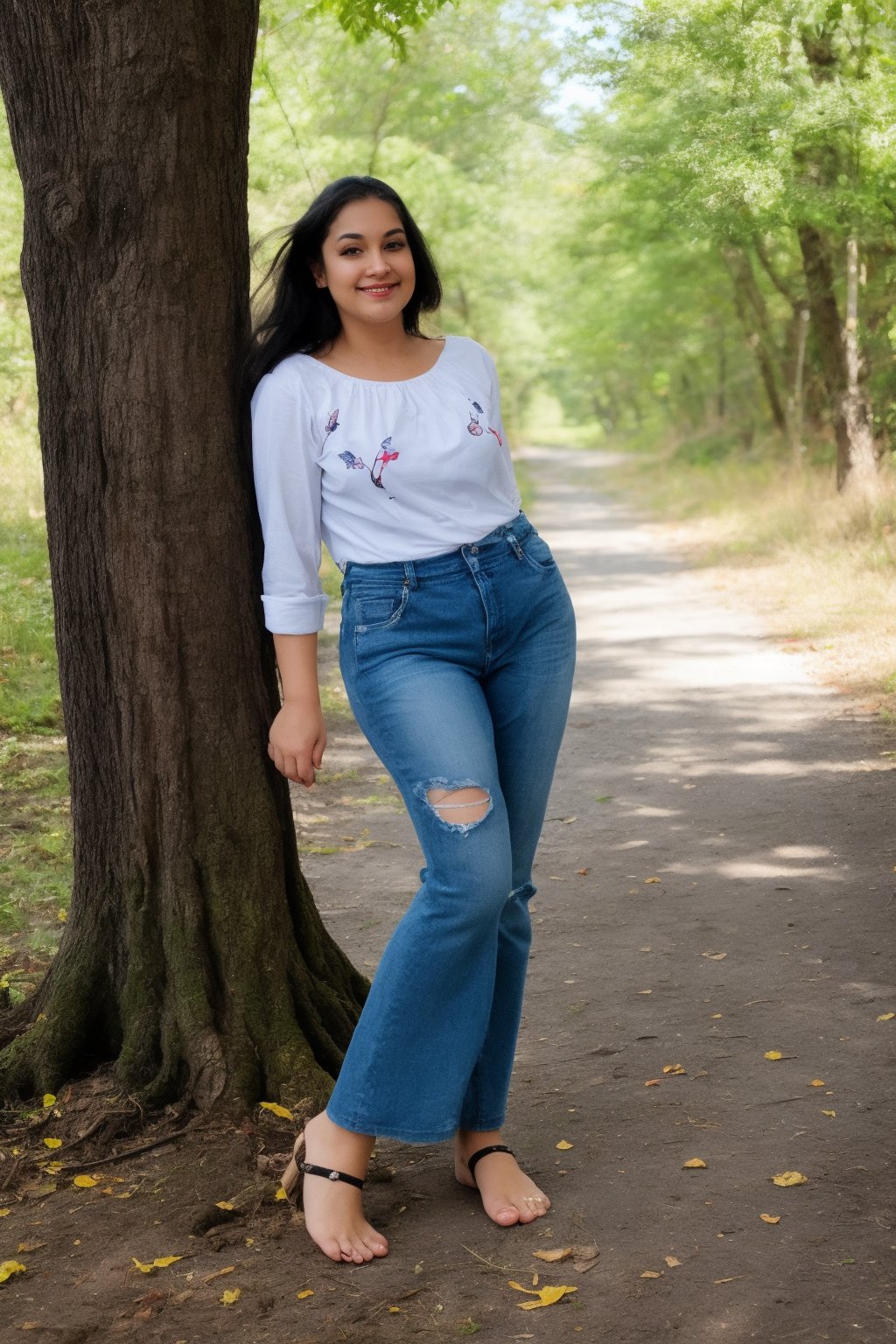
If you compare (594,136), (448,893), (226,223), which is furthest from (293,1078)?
(594,136)

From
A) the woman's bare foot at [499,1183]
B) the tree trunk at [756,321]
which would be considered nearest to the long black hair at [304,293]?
the woman's bare foot at [499,1183]

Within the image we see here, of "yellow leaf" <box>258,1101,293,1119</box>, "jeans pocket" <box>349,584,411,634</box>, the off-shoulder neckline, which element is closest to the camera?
"jeans pocket" <box>349,584,411,634</box>

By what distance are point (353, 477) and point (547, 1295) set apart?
1680 mm

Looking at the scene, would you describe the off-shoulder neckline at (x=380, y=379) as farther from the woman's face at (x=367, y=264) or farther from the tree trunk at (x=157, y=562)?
the tree trunk at (x=157, y=562)

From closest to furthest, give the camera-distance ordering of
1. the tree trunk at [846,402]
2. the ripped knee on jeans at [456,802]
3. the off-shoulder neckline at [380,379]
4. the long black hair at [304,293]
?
1. the ripped knee on jeans at [456,802]
2. the off-shoulder neckline at [380,379]
3. the long black hair at [304,293]
4. the tree trunk at [846,402]

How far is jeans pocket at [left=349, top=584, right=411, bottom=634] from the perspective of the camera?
9.40 ft

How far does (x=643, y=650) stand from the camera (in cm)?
1060

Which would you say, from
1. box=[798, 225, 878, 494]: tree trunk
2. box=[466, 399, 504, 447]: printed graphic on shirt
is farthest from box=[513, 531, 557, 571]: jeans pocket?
box=[798, 225, 878, 494]: tree trunk

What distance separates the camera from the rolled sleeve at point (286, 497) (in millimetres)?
2896

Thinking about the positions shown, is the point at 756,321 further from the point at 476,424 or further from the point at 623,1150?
the point at 623,1150

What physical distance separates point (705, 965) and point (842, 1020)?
64cm

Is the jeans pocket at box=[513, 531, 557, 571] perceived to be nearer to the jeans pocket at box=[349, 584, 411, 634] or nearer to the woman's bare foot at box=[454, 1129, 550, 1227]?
the jeans pocket at box=[349, 584, 411, 634]

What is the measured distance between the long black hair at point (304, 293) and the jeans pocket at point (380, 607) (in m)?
0.60

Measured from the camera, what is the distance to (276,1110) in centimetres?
331
